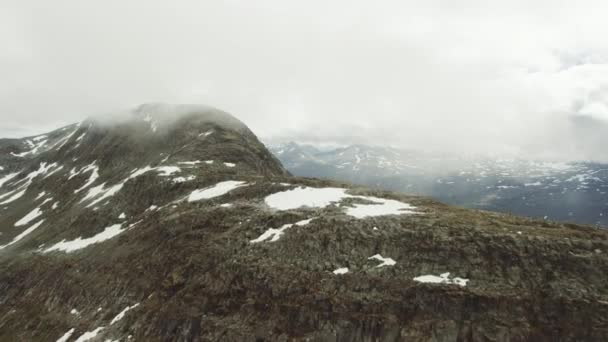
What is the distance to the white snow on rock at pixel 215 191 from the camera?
48.4 m

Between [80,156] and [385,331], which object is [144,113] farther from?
[385,331]

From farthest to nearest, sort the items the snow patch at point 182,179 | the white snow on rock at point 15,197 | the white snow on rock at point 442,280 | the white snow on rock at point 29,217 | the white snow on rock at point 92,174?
1. the white snow on rock at point 15,197
2. the white snow on rock at point 29,217
3. the white snow on rock at point 92,174
4. the snow patch at point 182,179
5. the white snow on rock at point 442,280

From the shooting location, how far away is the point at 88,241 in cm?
5322

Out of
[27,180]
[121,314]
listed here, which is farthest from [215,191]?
[27,180]

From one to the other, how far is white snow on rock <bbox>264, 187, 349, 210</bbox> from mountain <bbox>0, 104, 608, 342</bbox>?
11.0 inches

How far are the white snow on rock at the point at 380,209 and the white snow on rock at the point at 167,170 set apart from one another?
35.3 meters

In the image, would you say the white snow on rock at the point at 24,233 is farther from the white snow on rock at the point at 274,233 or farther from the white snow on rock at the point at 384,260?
the white snow on rock at the point at 384,260

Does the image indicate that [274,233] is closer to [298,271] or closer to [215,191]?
[298,271]

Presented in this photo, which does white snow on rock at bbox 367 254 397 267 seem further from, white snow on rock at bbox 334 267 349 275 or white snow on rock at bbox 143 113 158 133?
white snow on rock at bbox 143 113 158 133

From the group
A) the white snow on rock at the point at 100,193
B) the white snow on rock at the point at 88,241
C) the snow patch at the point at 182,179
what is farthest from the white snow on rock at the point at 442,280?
the white snow on rock at the point at 100,193

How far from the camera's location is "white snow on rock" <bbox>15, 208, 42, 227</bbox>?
8697cm

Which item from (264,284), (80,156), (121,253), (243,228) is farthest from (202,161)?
(80,156)

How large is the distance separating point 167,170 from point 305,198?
31.0m

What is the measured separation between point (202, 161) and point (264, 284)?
40171 millimetres
